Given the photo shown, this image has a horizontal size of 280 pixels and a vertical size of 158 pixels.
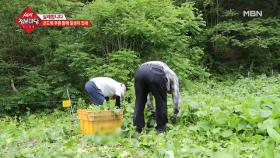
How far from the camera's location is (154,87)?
223 inches

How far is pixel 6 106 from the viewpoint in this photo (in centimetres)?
1246

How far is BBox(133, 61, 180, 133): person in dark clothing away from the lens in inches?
223

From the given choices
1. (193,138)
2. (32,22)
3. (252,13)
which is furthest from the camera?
(252,13)

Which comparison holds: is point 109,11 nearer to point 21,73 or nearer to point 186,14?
point 186,14

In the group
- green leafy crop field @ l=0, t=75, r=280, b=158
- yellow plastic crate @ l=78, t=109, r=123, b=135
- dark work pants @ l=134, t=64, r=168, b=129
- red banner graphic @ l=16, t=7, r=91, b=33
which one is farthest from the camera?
red banner graphic @ l=16, t=7, r=91, b=33

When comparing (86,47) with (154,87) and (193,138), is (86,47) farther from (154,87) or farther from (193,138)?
(193,138)

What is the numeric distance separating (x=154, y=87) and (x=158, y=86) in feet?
0.19

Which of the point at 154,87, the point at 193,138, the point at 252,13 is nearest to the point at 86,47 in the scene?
the point at 154,87

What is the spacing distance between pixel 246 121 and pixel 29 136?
3.23 m

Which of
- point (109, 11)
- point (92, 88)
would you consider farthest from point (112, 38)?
point (92, 88)

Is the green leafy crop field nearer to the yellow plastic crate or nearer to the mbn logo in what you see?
the yellow plastic crate

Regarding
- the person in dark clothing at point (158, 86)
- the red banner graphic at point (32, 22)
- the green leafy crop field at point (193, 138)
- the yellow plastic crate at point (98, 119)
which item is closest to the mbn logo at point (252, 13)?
the red banner graphic at point (32, 22)

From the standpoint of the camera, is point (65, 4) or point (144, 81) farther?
point (65, 4)

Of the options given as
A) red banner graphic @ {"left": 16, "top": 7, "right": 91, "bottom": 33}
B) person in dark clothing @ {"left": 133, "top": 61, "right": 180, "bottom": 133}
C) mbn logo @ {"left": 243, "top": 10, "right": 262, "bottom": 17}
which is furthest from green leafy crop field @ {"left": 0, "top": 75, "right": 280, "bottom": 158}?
mbn logo @ {"left": 243, "top": 10, "right": 262, "bottom": 17}
